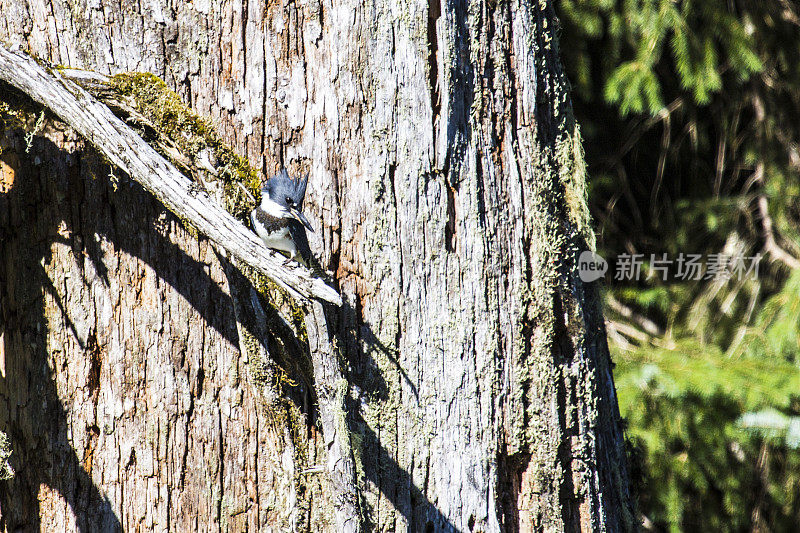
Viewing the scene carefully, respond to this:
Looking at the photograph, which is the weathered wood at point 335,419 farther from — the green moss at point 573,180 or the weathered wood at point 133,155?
the green moss at point 573,180

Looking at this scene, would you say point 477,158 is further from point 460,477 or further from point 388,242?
point 460,477

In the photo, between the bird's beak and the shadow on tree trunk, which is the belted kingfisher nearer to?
the bird's beak

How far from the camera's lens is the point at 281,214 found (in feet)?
3.62

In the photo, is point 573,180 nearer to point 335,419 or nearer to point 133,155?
point 335,419

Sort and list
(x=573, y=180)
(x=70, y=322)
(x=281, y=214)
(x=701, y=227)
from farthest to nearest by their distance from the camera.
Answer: (x=701, y=227) → (x=573, y=180) → (x=70, y=322) → (x=281, y=214)

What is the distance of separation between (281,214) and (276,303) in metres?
0.19

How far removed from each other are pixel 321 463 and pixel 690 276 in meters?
2.59

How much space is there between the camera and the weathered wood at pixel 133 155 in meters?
1.10

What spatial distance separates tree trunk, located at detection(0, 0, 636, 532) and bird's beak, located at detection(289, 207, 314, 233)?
50 mm

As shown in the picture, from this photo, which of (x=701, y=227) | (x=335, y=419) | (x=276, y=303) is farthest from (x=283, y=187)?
(x=701, y=227)

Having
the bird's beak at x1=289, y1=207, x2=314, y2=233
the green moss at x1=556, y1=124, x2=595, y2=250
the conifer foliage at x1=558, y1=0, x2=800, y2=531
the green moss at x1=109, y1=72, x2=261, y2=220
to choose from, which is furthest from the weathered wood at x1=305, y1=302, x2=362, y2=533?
the conifer foliage at x1=558, y1=0, x2=800, y2=531

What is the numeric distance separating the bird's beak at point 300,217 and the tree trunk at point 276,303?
5 centimetres

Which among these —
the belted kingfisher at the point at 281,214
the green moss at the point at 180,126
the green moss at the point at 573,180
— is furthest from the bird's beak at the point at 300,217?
the green moss at the point at 573,180

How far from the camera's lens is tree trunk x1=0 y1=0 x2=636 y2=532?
117 centimetres
